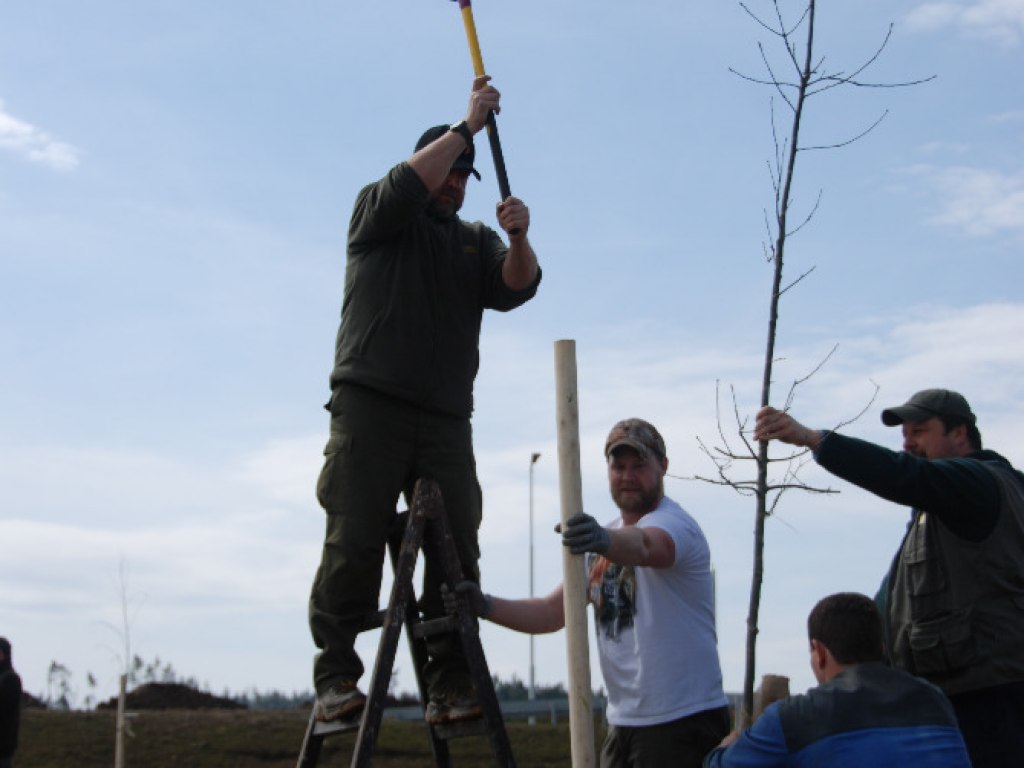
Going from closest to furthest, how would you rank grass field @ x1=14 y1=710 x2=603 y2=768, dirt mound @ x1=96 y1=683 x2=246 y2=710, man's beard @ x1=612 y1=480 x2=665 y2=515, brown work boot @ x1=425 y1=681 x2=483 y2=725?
brown work boot @ x1=425 y1=681 x2=483 y2=725 → man's beard @ x1=612 y1=480 x2=665 y2=515 → grass field @ x1=14 y1=710 x2=603 y2=768 → dirt mound @ x1=96 y1=683 x2=246 y2=710

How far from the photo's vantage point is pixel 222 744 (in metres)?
17.3

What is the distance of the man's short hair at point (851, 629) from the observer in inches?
166

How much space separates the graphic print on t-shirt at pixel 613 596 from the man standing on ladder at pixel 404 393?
1.71ft

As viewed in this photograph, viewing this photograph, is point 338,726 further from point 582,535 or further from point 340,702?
point 582,535

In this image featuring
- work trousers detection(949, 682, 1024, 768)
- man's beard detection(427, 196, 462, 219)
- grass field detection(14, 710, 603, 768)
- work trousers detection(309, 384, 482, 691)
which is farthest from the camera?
grass field detection(14, 710, 603, 768)

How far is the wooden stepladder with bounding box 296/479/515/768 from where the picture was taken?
5113mm

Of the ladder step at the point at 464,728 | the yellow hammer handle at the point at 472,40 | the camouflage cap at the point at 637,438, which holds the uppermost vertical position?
the yellow hammer handle at the point at 472,40

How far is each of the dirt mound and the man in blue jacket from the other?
18883mm

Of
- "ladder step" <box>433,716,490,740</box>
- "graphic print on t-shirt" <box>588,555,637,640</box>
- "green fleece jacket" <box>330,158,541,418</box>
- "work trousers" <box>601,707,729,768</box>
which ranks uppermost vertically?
"green fleece jacket" <box>330,158,541,418</box>

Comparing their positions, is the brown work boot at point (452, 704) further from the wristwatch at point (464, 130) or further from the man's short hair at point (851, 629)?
the wristwatch at point (464, 130)

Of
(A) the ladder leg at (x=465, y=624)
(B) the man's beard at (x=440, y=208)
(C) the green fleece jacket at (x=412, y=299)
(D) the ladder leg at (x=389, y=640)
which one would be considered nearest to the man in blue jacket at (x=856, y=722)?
(A) the ladder leg at (x=465, y=624)

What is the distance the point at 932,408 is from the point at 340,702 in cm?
264

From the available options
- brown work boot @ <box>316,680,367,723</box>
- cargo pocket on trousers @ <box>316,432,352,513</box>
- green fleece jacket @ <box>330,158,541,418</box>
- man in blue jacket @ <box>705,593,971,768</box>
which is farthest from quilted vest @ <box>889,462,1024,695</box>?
cargo pocket on trousers @ <box>316,432,352,513</box>

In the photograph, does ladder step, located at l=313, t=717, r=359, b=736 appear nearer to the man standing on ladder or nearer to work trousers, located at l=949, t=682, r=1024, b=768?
the man standing on ladder
